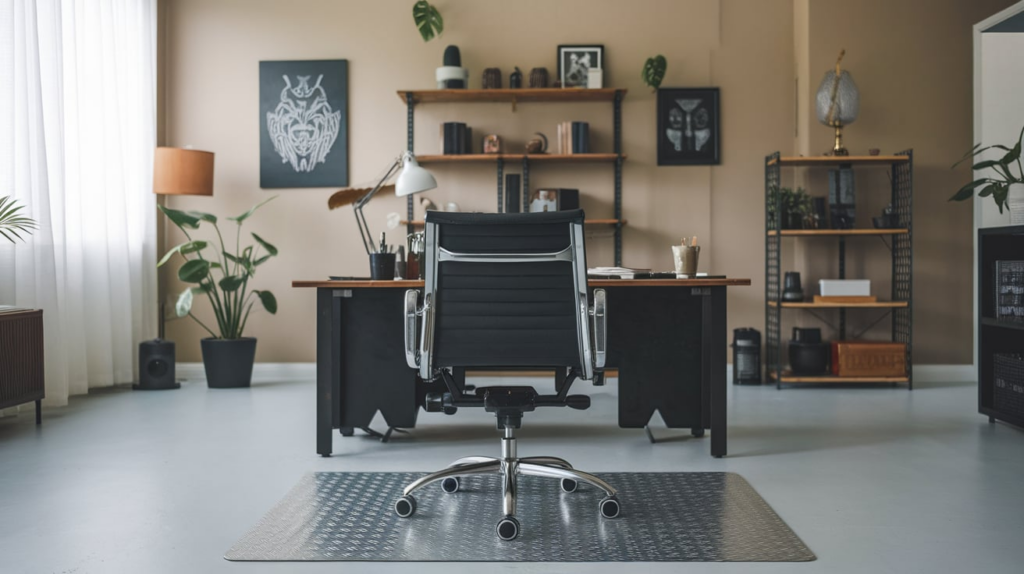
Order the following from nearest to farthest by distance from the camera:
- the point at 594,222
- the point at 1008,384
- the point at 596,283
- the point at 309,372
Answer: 1. the point at 596,283
2. the point at 1008,384
3. the point at 594,222
4. the point at 309,372

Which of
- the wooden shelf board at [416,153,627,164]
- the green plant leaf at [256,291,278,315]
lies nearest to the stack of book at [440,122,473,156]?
the wooden shelf board at [416,153,627,164]

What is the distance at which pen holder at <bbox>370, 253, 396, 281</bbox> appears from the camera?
3.48 m

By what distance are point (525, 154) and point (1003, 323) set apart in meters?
3.04

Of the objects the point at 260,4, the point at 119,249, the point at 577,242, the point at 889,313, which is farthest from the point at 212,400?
the point at 889,313

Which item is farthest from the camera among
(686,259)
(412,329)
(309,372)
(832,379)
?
(309,372)

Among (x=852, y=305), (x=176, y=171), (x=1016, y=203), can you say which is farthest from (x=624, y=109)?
(x=176, y=171)

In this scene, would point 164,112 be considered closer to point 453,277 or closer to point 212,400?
point 212,400

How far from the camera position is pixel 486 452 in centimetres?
350

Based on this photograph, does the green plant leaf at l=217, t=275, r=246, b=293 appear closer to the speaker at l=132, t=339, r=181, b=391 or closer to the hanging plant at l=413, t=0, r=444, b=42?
the speaker at l=132, t=339, r=181, b=391

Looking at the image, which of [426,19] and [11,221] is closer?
[11,221]

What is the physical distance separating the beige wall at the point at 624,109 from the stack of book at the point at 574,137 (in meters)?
0.22

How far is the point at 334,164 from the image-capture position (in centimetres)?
596

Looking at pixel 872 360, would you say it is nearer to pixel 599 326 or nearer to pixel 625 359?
pixel 625 359

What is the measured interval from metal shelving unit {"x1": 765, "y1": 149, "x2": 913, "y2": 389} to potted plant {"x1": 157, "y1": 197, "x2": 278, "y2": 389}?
333cm
